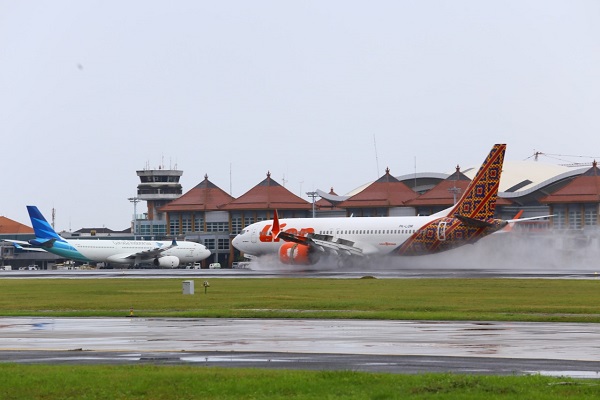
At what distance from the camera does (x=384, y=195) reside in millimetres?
161125

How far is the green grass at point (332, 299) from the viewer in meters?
41.1

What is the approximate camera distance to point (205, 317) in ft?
133

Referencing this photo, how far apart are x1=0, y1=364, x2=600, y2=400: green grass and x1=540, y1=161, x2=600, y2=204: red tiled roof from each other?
125305 mm

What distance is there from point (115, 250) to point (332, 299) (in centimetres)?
8605

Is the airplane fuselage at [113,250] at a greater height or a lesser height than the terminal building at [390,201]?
lesser

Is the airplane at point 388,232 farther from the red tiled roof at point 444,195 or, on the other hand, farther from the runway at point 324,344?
the red tiled roof at point 444,195

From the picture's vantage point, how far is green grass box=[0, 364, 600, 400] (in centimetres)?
1825

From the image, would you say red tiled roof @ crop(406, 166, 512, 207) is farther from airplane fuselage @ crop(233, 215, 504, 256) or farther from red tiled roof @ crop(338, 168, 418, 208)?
airplane fuselage @ crop(233, 215, 504, 256)

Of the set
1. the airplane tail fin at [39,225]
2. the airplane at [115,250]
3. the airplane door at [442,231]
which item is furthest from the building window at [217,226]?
the airplane door at [442,231]

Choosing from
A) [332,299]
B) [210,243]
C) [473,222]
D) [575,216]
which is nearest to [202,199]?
[210,243]

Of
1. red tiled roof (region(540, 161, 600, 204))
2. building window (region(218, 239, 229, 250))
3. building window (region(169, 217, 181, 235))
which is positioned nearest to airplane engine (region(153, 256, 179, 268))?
building window (region(218, 239, 229, 250))

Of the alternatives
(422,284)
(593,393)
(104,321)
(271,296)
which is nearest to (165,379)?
(593,393)

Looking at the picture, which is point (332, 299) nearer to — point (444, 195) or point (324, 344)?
point (324, 344)

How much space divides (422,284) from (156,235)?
401 feet
